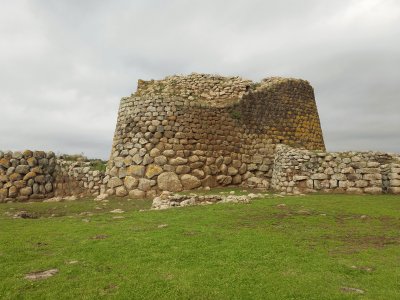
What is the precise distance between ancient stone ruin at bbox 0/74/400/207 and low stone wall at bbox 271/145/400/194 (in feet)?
0.12

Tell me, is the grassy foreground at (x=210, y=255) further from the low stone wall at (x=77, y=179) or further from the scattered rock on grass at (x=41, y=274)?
the low stone wall at (x=77, y=179)

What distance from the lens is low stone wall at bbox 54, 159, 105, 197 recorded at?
18109mm

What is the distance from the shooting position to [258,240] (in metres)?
7.40

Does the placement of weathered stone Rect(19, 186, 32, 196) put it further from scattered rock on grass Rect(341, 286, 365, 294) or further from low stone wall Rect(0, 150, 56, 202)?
scattered rock on grass Rect(341, 286, 365, 294)

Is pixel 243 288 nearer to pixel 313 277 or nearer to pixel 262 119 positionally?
pixel 313 277

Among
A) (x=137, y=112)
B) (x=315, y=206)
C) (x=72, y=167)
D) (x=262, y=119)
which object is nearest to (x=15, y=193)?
(x=72, y=167)

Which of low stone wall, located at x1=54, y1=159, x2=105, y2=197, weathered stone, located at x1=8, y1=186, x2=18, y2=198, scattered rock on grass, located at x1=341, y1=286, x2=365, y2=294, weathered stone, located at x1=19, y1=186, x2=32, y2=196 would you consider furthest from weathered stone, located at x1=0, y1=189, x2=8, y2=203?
scattered rock on grass, located at x1=341, y1=286, x2=365, y2=294

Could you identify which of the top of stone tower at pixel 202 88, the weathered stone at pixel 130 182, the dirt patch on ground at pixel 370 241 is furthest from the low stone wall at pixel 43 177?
the dirt patch on ground at pixel 370 241

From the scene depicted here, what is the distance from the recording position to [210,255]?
21.3 ft

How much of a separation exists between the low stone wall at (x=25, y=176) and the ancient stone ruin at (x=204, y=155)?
0.15 feet

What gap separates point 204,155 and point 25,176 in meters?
9.03

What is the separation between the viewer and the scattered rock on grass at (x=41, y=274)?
5.49 meters

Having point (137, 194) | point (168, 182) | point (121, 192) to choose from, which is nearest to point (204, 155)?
point (168, 182)

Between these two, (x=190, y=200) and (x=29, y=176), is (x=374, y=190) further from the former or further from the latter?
(x=29, y=176)
